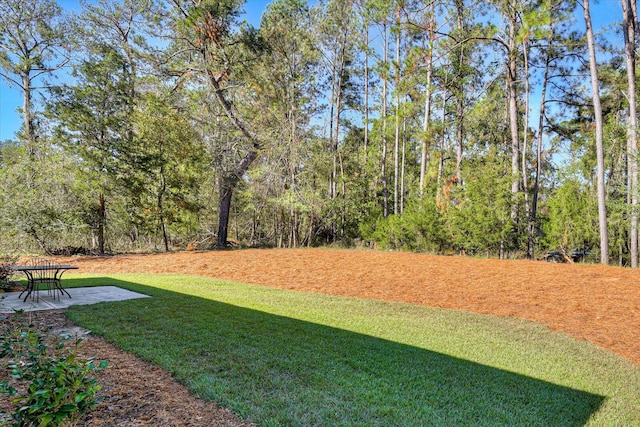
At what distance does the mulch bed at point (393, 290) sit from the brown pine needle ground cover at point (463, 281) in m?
0.02

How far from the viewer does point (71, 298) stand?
17.7 ft

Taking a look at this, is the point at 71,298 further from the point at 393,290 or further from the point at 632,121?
the point at 632,121

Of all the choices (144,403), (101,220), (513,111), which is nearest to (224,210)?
(101,220)

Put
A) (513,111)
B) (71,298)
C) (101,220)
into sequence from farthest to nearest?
(101,220) → (513,111) → (71,298)

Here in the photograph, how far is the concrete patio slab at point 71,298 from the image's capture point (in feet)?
15.6

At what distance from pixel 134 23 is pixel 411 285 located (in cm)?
1489

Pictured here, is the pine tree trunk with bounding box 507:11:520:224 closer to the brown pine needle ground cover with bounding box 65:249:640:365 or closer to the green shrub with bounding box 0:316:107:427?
the brown pine needle ground cover with bounding box 65:249:640:365

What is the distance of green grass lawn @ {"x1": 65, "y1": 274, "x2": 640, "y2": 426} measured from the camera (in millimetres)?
2467

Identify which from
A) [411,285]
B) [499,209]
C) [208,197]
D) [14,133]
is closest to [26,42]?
[14,133]

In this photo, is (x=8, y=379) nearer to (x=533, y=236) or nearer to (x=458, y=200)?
(x=458, y=200)

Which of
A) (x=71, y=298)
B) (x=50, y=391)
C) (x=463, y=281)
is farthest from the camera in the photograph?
(x=463, y=281)

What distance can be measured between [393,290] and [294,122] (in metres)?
7.72

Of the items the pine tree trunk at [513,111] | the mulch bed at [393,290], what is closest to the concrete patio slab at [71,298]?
the mulch bed at [393,290]

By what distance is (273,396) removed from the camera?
8.21 ft
